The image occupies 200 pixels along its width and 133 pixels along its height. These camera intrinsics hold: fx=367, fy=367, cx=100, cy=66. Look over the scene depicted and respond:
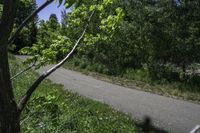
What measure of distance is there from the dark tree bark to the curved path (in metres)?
8.72

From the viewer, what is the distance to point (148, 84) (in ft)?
63.3

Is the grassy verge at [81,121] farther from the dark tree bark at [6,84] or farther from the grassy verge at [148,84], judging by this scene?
the grassy verge at [148,84]

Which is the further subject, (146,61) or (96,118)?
(146,61)

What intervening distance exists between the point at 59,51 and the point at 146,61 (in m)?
18.9

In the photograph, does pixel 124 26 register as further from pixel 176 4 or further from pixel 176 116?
pixel 176 116

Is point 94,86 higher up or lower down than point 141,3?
lower down

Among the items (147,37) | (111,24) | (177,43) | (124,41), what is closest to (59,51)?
(111,24)

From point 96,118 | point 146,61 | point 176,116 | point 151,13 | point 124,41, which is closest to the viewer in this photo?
point 96,118

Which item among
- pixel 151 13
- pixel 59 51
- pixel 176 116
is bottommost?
pixel 176 116

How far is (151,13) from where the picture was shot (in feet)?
65.0

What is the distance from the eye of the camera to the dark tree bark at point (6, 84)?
170 centimetres

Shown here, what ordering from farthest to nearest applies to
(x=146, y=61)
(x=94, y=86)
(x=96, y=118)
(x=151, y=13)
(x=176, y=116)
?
1. (x=146, y=61)
2. (x=151, y=13)
3. (x=94, y=86)
4. (x=176, y=116)
5. (x=96, y=118)

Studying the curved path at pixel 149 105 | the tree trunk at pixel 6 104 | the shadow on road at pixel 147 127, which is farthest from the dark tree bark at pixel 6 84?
the curved path at pixel 149 105

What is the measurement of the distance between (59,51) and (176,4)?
53.7 ft
